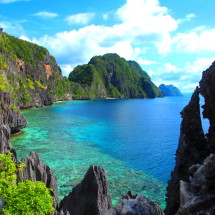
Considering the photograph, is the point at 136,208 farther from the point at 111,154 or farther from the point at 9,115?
the point at 9,115

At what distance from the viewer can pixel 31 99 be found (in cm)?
15025

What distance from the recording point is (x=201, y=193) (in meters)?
6.36

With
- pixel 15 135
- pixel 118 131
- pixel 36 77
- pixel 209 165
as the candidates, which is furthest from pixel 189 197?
pixel 36 77

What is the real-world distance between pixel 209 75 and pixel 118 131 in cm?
7116

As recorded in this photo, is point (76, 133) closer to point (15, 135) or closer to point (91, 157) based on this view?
point (15, 135)

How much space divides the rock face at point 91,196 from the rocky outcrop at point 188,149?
234 inches

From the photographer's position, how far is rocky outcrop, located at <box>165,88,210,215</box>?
17.3 m

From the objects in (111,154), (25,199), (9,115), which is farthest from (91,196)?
(9,115)

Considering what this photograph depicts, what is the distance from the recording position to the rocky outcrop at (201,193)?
20.0 ft

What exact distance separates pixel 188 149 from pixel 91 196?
9272mm

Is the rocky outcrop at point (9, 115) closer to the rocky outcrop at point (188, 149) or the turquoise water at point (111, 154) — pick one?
the turquoise water at point (111, 154)

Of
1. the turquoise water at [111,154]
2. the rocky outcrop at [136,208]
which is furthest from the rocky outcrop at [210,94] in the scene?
the turquoise water at [111,154]

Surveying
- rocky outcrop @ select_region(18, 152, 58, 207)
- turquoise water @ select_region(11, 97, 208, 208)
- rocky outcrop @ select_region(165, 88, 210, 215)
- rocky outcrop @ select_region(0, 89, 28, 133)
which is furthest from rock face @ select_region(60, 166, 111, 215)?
rocky outcrop @ select_region(0, 89, 28, 133)

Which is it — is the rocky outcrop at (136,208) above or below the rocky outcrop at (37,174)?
above
